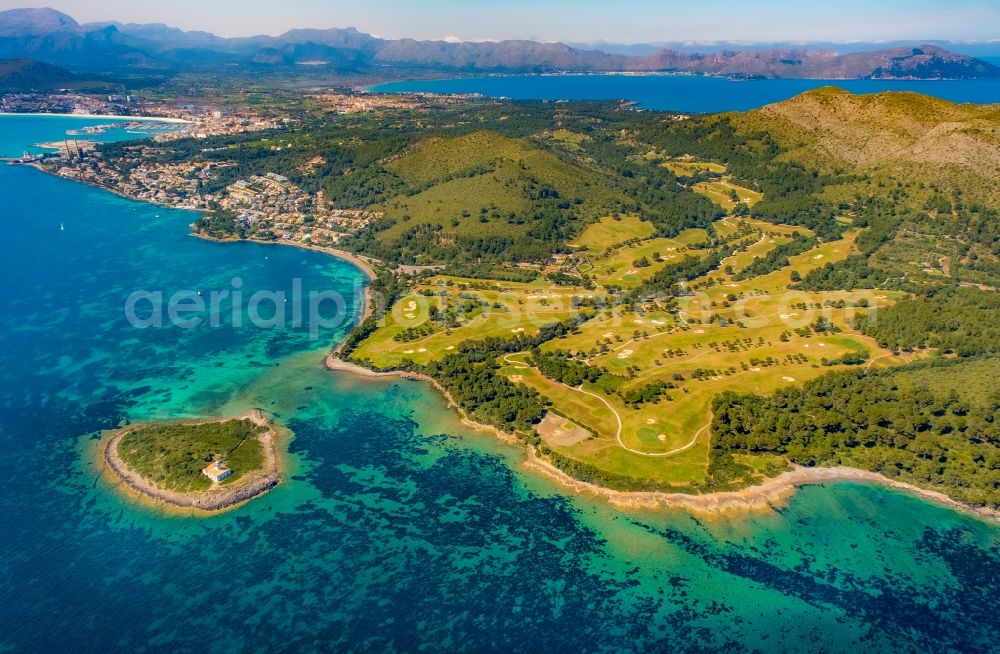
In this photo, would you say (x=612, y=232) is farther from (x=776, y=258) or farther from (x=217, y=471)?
(x=217, y=471)

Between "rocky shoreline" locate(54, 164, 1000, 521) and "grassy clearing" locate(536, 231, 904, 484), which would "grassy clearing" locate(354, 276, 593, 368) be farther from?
"rocky shoreline" locate(54, 164, 1000, 521)

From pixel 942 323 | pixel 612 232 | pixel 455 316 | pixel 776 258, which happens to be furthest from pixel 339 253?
pixel 942 323

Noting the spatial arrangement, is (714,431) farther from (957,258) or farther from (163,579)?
(957,258)

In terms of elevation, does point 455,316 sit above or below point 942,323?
below

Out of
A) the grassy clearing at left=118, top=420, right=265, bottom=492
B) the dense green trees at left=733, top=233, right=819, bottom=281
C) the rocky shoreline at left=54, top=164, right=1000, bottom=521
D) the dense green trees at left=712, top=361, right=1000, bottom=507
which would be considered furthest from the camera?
the dense green trees at left=733, top=233, right=819, bottom=281
